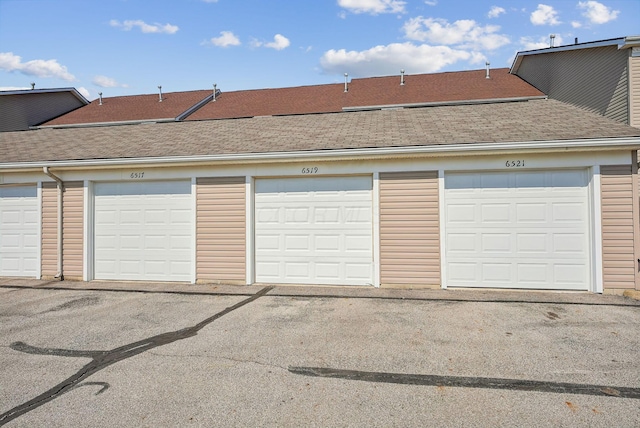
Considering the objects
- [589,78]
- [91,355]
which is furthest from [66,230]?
[589,78]

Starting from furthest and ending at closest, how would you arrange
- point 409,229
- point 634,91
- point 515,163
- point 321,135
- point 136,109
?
point 136,109 < point 634,91 < point 321,135 < point 409,229 < point 515,163

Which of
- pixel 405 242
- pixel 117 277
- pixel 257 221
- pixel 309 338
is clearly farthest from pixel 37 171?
pixel 405 242

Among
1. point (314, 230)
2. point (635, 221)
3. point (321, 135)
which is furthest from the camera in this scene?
point (321, 135)

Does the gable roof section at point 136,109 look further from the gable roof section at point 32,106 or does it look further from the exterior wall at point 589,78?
the exterior wall at point 589,78

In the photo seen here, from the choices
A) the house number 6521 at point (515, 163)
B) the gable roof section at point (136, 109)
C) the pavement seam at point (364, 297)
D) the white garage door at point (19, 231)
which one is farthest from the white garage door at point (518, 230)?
the gable roof section at point (136, 109)

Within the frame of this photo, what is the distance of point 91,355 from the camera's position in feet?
14.2

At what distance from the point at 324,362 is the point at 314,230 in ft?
14.0

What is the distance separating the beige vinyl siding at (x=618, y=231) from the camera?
7.00 metres

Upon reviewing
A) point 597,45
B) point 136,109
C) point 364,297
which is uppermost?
point 136,109

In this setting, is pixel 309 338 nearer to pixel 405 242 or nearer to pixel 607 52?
pixel 405 242

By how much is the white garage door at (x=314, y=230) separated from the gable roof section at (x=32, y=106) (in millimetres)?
14426

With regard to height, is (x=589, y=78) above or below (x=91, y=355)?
above

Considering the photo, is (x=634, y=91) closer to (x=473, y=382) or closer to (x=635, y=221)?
(x=635, y=221)

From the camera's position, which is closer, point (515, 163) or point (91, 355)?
point (91, 355)
